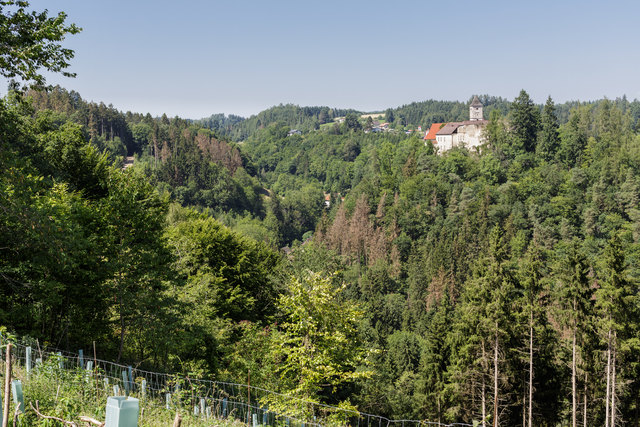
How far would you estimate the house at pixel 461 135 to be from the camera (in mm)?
114688

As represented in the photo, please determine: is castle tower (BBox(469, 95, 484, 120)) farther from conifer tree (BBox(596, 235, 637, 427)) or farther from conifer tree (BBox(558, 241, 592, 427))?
conifer tree (BBox(596, 235, 637, 427))

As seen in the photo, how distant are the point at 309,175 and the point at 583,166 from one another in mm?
111093

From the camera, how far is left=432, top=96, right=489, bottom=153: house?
115 m

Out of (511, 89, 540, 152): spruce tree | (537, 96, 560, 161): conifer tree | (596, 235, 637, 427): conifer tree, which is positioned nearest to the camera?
(596, 235, 637, 427): conifer tree

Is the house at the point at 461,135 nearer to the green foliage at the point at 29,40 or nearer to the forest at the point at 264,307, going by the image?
the forest at the point at 264,307

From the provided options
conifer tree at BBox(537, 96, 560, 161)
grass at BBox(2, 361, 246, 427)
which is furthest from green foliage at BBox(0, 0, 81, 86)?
conifer tree at BBox(537, 96, 560, 161)

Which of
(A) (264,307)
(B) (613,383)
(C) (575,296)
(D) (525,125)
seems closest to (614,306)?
(C) (575,296)

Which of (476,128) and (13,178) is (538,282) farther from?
(476,128)

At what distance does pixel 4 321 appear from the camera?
10.7 metres

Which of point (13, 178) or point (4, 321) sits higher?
point (13, 178)

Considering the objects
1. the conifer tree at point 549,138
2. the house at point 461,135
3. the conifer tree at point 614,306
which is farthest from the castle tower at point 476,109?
the conifer tree at point 614,306

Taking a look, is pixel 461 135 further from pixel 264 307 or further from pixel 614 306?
pixel 264 307

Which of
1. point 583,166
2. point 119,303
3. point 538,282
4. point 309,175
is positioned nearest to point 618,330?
point 538,282

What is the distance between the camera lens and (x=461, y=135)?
120 metres
